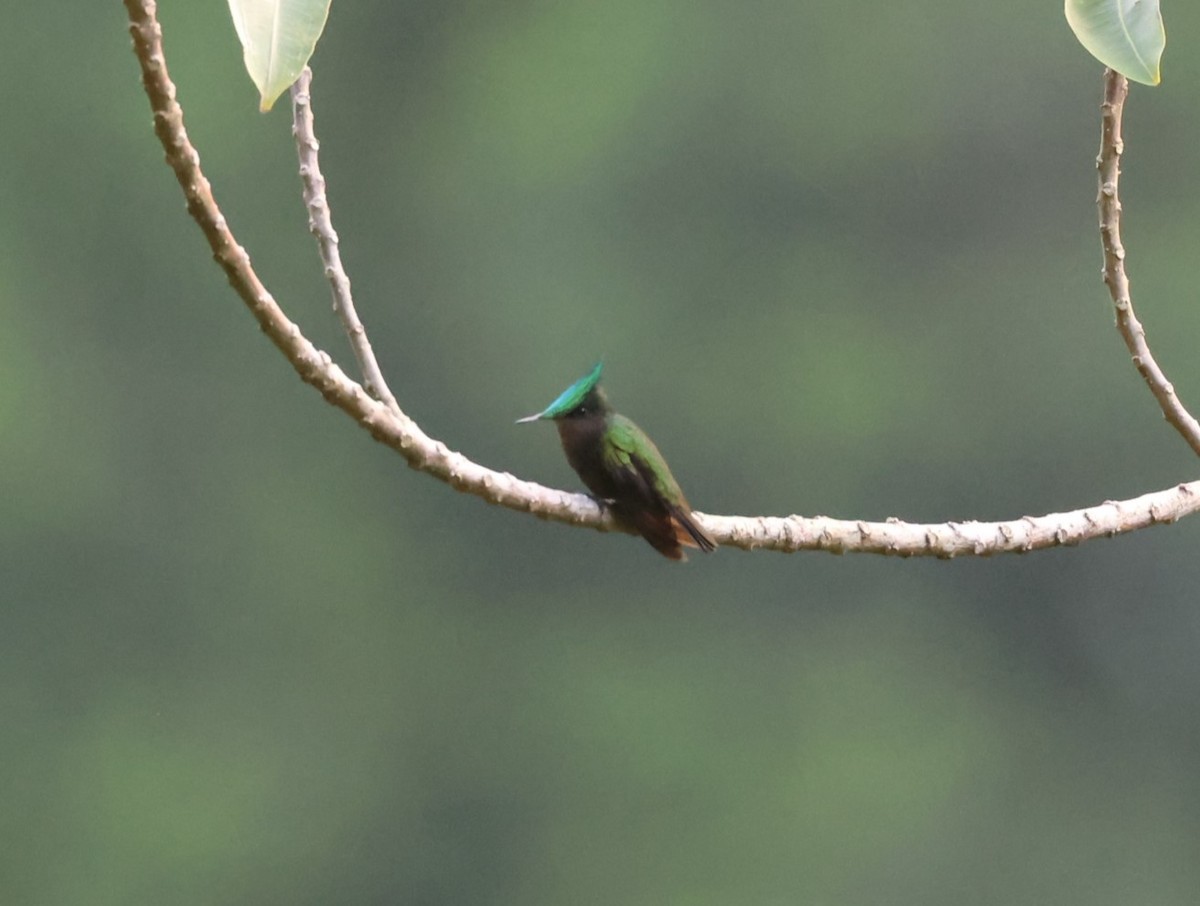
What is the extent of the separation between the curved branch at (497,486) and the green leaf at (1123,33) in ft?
1.94

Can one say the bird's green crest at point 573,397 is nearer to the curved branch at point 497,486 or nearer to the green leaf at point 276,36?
the curved branch at point 497,486

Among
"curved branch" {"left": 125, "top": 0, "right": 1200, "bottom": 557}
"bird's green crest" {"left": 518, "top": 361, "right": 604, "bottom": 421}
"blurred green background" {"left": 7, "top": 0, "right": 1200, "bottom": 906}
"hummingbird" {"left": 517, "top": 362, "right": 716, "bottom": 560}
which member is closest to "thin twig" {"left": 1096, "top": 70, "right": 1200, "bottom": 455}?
"curved branch" {"left": 125, "top": 0, "right": 1200, "bottom": 557}

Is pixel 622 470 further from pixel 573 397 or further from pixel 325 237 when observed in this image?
pixel 325 237

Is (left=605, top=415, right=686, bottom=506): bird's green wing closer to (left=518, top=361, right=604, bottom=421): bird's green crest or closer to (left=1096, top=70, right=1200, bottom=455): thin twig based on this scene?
(left=518, top=361, right=604, bottom=421): bird's green crest

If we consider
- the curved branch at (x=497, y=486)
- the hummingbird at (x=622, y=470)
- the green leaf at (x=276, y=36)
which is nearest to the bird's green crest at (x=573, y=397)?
the hummingbird at (x=622, y=470)

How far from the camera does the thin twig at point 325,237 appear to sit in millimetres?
1706

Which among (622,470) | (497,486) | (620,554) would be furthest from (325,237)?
(620,554)

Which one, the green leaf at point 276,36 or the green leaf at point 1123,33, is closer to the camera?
the green leaf at point 276,36

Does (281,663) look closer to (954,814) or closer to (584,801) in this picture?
(584,801)

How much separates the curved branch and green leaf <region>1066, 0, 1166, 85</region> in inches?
23.3

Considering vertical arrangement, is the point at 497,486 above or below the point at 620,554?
above

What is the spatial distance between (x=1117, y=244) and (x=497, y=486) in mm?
682

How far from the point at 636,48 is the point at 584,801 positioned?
576 centimetres

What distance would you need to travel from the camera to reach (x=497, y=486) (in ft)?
5.82
